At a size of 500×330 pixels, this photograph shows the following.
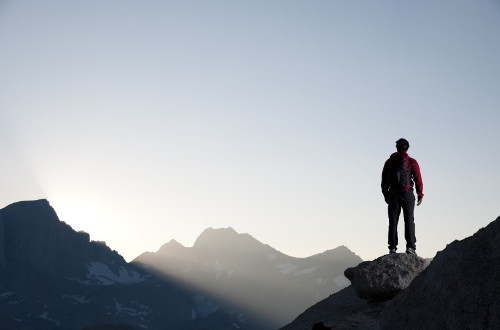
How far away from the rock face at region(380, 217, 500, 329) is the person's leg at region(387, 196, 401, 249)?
228 inches

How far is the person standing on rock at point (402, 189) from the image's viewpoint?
12258 mm

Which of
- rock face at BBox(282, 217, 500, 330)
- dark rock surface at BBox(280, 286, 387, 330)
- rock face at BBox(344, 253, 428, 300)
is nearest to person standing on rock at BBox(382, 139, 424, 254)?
rock face at BBox(344, 253, 428, 300)

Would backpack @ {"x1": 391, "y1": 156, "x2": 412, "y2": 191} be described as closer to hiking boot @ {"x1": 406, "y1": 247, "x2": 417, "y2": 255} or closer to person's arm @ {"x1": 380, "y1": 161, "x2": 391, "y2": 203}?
person's arm @ {"x1": 380, "y1": 161, "x2": 391, "y2": 203}

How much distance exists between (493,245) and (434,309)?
1038mm

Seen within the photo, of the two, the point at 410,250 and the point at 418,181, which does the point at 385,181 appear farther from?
the point at 410,250

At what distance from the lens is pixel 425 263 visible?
11.9 metres

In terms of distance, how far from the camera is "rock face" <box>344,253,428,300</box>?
11406 mm

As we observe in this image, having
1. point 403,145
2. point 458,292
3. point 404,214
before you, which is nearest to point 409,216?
point 404,214

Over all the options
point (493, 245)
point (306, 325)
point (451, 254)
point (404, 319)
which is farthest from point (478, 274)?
point (306, 325)

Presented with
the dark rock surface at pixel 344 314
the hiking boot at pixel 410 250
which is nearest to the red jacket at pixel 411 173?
the hiking boot at pixel 410 250

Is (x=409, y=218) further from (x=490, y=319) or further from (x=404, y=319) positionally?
(x=490, y=319)

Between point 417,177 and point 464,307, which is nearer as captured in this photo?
point 464,307

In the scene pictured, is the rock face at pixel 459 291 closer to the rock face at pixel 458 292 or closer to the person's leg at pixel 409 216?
the rock face at pixel 458 292

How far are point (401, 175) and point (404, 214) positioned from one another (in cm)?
101
